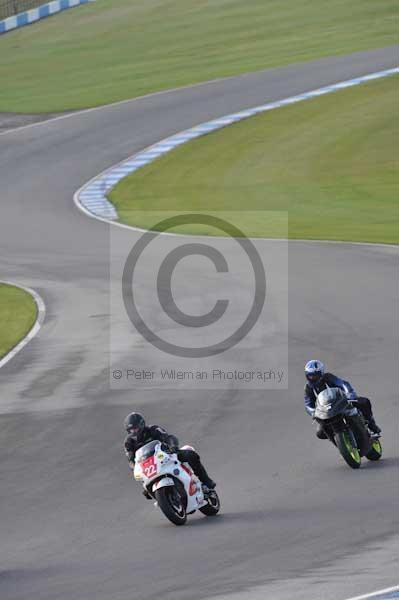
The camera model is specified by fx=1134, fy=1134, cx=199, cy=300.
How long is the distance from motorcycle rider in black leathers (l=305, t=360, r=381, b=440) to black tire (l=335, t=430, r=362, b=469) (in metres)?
0.35

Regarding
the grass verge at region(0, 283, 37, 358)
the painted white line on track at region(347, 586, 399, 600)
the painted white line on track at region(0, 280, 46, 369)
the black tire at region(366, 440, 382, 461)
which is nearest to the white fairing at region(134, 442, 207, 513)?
the black tire at region(366, 440, 382, 461)

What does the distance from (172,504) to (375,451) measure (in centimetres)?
325

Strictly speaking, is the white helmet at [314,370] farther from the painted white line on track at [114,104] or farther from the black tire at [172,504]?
the painted white line on track at [114,104]

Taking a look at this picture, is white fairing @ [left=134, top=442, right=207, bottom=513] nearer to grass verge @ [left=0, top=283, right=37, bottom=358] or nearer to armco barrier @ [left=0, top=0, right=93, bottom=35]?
grass verge @ [left=0, top=283, right=37, bottom=358]

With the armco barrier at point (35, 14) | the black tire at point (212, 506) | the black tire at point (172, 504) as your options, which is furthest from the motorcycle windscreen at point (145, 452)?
the armco barrier at point (35, 14)

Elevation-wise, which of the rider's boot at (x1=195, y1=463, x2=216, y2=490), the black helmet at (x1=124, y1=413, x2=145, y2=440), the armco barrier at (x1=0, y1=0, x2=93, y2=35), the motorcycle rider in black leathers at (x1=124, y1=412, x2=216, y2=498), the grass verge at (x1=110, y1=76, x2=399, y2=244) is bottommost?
the grass verge at (x1=110, y1=76, x2=399, y2=244)

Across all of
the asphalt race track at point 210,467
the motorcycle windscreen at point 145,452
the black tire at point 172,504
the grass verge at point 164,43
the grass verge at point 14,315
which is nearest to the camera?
the asphalt race track at point 210,467

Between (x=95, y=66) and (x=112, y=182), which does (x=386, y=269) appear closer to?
(x=112, y=182)

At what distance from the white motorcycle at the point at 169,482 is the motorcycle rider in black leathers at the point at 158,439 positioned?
0.08m

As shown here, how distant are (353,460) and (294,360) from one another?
5.92m

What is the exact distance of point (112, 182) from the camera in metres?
42.8

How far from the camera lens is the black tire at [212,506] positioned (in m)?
12.7

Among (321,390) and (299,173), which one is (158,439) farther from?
(299,173)

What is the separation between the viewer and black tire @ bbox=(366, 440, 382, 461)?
46.9 ft
